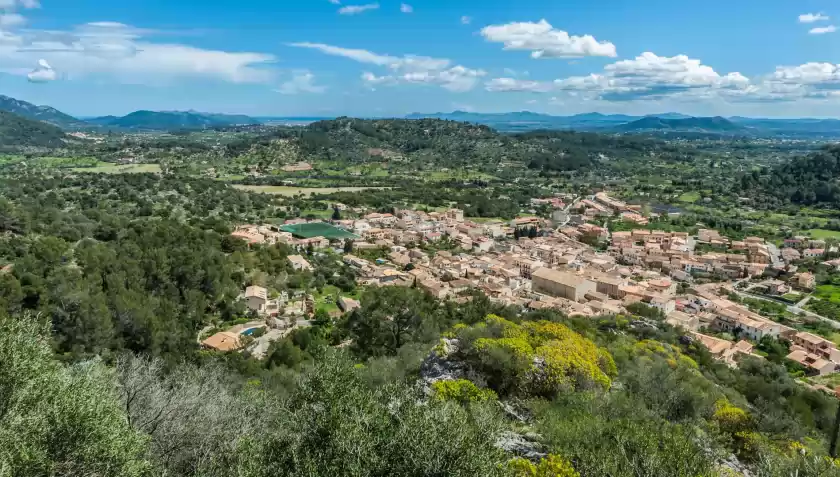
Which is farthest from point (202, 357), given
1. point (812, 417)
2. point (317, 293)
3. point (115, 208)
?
point (115, 208)

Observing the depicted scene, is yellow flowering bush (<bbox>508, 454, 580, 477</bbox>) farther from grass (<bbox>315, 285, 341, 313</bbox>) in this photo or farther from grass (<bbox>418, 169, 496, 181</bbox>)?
grass (<bbox>418, 169, 496, 181</bbox>)

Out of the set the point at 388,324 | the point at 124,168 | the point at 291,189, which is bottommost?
the point at 388,324

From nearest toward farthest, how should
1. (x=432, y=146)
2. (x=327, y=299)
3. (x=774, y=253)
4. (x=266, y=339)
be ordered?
(x=266, y=339) < (x=327, y=299) < (x=774, y=253) < (x=432, y=146)

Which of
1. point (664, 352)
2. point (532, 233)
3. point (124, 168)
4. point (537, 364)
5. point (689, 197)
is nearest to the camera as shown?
point (537, 364)

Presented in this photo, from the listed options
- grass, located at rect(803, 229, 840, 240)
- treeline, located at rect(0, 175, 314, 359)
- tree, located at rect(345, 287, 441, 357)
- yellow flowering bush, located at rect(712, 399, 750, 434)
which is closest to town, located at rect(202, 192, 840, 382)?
treeline, located at rect(0, 175, 314, 359)

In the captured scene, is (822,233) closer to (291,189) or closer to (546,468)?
(546,468)

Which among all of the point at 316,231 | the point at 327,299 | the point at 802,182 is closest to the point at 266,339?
the point at 327,299

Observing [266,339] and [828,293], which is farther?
[828,293]

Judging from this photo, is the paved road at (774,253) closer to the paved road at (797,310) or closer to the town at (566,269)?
the town at (566,269)
